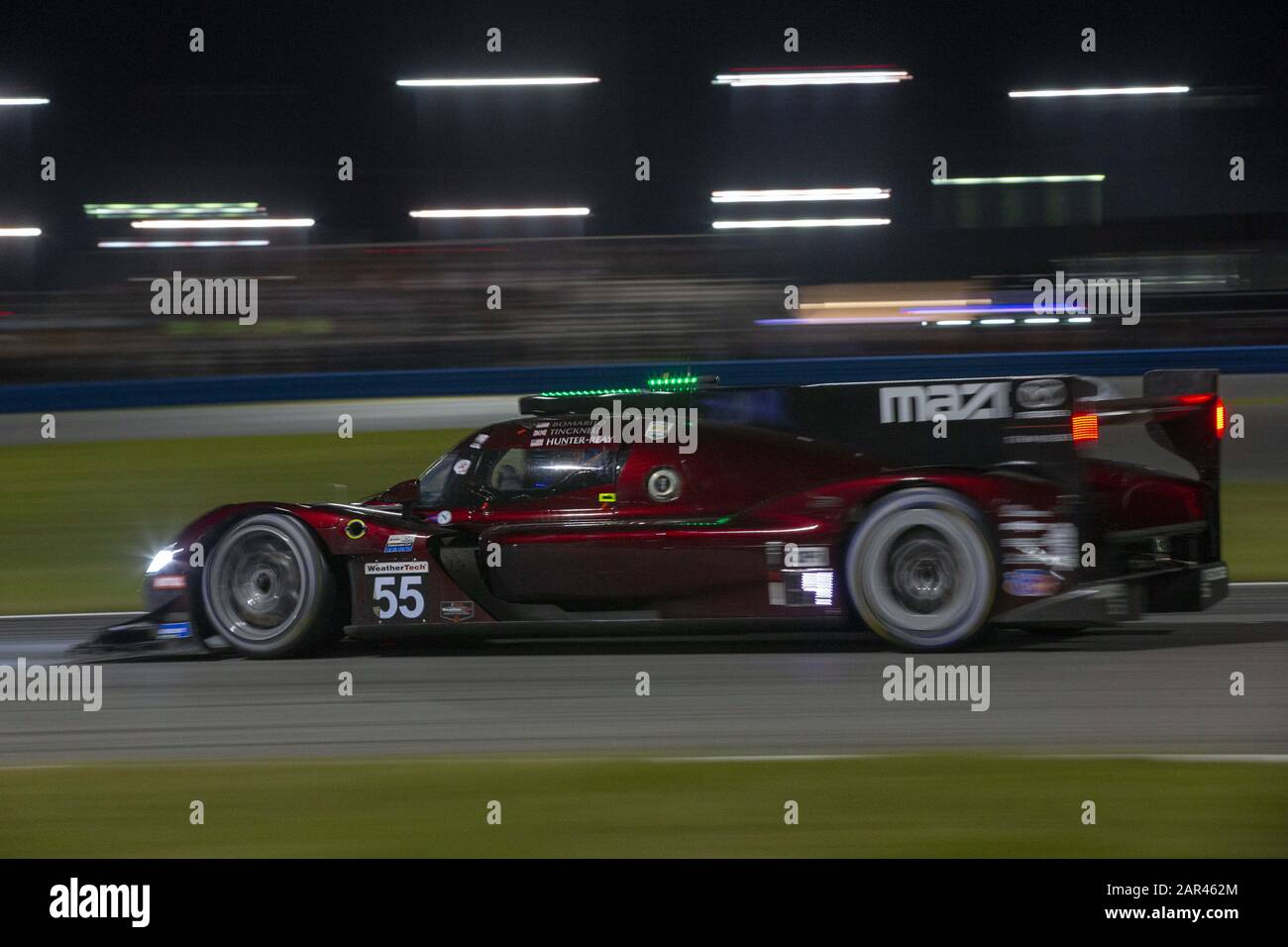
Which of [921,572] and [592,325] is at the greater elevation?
[592,325]

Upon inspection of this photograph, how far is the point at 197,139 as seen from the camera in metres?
26.2

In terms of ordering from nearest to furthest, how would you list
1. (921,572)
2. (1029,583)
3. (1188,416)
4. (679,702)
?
(679,702) < (1029,583) < (921,572) < (1188,416)

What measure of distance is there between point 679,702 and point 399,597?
5.37ft

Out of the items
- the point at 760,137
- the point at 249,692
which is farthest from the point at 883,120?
the point at 249,692

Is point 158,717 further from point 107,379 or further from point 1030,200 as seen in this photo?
point 1030,200

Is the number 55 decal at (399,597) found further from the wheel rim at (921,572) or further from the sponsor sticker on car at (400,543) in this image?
the wheel rim at (921,572)

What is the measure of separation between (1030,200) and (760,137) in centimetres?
493

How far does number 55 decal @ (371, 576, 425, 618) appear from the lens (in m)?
6.98

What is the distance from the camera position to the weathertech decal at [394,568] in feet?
22.8

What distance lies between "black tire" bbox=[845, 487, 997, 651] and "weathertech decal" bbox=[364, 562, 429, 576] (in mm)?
1947

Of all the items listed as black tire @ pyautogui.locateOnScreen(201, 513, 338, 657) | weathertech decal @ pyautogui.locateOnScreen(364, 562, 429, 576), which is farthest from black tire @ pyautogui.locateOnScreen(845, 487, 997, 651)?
black tire @ pyautogui.locateOnScreen(201, 513, 338, 657)

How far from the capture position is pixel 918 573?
Answer: 6625mm

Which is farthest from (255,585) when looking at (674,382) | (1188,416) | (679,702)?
(1188,416)

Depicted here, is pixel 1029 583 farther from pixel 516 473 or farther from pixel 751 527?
pixel 516 473
